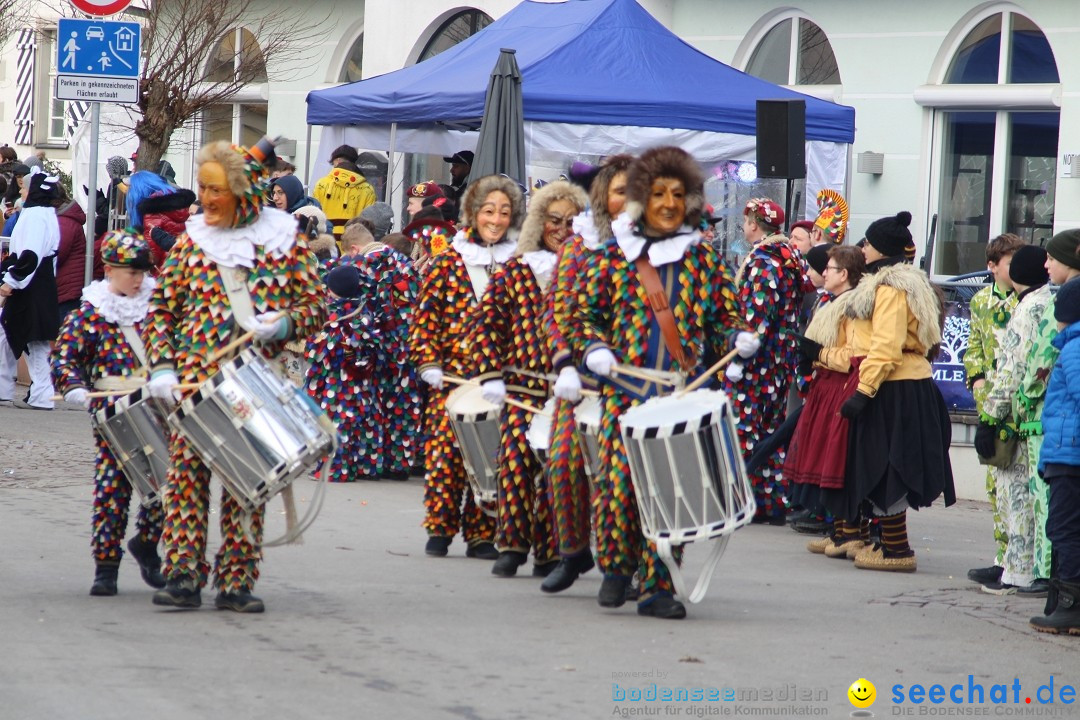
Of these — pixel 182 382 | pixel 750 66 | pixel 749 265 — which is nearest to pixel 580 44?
pixel 750 66

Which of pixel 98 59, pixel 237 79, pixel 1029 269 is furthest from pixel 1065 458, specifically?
pixel 237 79

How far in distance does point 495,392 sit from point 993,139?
10.9 m

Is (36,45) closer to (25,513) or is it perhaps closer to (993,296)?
(25,513)

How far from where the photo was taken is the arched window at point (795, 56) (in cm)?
1830

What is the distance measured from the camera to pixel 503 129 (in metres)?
12.9

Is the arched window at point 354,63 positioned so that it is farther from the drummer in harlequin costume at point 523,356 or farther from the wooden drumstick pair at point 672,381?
the wooden drumstick pair at point 672,381

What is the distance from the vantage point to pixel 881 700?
18.6 ft

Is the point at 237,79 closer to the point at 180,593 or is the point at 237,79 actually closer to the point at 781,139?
the point at 781,139

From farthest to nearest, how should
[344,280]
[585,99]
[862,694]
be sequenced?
[585,99], [344,280], [862,694]

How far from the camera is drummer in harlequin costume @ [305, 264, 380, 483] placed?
11531 millimetres

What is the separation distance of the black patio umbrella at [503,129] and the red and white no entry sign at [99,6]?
9.19ft

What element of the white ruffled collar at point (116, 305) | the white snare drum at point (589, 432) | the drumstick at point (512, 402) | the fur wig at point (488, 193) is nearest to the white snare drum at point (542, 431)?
the drumstick at point (512, 402)

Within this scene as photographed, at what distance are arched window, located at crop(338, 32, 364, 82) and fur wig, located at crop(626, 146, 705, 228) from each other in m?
16.9

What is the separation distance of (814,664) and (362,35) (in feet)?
60.7
